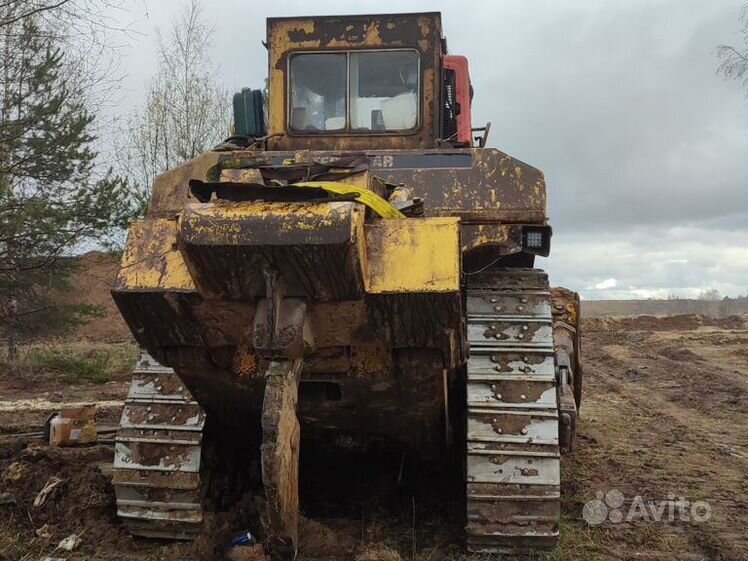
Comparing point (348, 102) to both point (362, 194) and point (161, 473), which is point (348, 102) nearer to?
point (362, 194)

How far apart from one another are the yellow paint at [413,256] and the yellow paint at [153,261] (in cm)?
77

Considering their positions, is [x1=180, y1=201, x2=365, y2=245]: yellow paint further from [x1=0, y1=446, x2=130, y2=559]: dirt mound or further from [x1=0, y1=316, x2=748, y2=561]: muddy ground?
[x1=0, y1=446, x2=130, y2=559]: dirt mound

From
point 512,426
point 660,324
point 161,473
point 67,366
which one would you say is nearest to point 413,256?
point 512,426

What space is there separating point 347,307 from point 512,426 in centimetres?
127

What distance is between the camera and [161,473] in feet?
13.9

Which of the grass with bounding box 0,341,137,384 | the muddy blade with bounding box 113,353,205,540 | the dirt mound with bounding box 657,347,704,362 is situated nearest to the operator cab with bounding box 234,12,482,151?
the muddy blade with bounding box 113,353,205,540

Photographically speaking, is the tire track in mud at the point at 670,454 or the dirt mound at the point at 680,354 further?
the dirt mound at the point at 680,354

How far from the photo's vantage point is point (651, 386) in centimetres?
1270

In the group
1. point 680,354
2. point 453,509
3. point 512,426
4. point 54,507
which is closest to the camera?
point 512,426

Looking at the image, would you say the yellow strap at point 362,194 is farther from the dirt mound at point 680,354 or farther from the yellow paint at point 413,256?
the dirt mound at point 680,354

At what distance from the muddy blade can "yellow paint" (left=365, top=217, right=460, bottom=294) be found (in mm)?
1632

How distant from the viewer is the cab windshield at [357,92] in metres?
5.74

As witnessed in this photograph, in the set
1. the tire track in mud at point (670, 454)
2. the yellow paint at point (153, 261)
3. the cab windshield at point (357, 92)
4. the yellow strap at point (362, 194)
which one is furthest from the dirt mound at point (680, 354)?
the yellow paint at point (153, 261)

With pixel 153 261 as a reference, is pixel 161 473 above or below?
below
